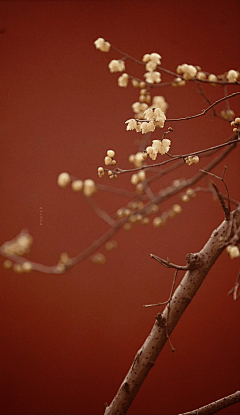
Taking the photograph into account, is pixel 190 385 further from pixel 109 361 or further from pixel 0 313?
pixel 0 313

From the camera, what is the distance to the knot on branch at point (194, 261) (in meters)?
0.63

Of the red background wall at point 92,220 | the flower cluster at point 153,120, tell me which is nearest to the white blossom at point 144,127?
the flower cluster at point 153,120

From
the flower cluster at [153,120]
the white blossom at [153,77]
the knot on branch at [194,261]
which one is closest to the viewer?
the flower cluster at [153,120]

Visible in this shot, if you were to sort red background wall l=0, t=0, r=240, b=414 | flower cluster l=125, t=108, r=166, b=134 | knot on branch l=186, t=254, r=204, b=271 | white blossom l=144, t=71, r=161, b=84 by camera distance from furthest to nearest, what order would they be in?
1. red background wall l=0, t=0, r=240, b=414
2. white blossom l=144, t=71, r=161, b=84
3. knot on branch l=186, t=254, r=204, b=271
4. flower cluster l=125, t=108, r=166, b=134

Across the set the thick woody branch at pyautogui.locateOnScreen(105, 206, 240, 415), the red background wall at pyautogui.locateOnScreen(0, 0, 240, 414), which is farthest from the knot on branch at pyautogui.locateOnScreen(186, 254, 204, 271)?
the red background wall at pyautogui.locateOnScreen(0, 0, 240, 414)

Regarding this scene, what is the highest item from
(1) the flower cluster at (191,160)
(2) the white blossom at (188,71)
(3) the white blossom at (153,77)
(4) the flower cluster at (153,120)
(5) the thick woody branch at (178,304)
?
(3) the white blossom at (153,77)

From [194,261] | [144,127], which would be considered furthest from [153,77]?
[194,261]

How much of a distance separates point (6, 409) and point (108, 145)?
3.05 feet

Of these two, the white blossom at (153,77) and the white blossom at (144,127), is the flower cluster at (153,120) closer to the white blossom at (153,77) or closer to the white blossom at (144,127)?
the white blossom at (144,127)

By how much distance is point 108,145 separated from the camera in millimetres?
1249

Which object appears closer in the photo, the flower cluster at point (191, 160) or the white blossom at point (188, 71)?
the flower cluster at point (191, 160)

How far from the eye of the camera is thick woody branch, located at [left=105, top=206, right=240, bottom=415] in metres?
0.63

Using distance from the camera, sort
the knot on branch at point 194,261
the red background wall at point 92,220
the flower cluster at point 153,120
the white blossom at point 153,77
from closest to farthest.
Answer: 1. the flower cluster at point 153,120
2. the knot on branch at point 194,261
3. the white blossom at point 153,77
4. the red background wall at point 92,220

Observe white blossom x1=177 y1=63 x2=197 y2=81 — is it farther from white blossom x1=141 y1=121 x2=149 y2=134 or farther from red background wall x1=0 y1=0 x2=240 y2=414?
red background wall x1=0 y1=0 x2=240 y2=414
